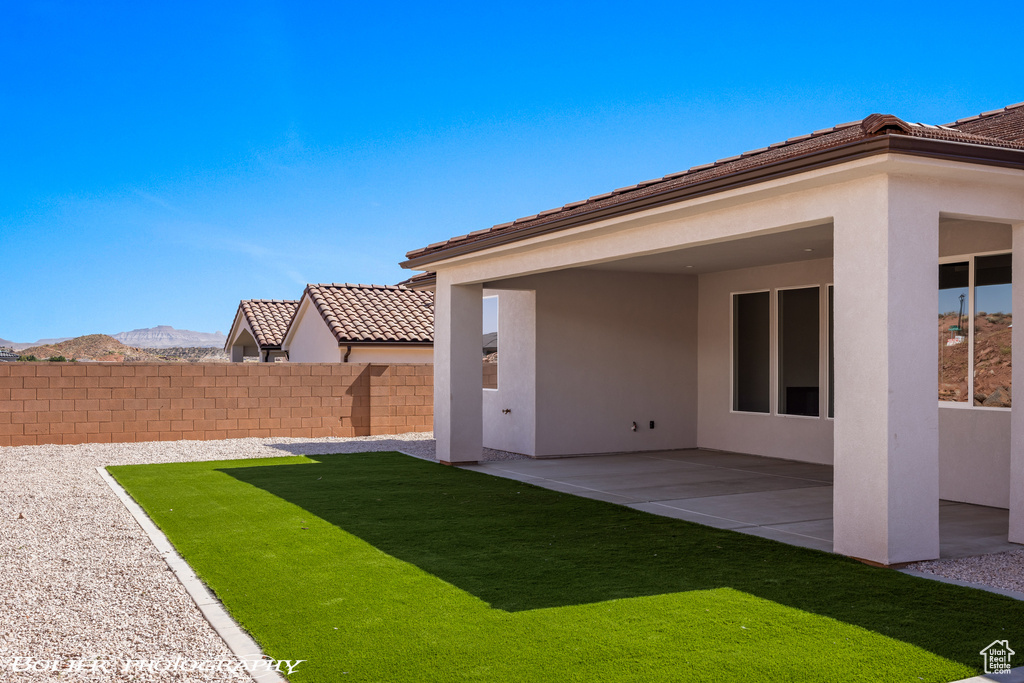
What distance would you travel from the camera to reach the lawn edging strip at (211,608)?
4569 millimetres

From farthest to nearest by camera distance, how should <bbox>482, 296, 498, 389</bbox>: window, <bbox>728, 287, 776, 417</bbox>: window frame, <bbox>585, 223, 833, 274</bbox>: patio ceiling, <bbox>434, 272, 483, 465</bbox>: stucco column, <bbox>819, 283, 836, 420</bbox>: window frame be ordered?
1. <bbox>482, 296, 498, 389</bbox>: window
2. <bbox>728, 287, 776, 417</bbox>: window frame
3. <bbox>434, 272, 483, 465</bbox>: stucco column
4. <bbox>819, 283, 836, 420</bbox>: window frame
5. <bbox>585, 223, 833, 274</bbox>: patio ceiling

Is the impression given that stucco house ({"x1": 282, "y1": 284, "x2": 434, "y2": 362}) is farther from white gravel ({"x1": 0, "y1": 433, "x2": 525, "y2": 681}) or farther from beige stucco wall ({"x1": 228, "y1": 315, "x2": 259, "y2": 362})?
white gravel ({"x1": 0, "y1": 433, "x2": 525, "y2": 681})

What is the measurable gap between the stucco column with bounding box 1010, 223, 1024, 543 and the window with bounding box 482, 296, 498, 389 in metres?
9.16

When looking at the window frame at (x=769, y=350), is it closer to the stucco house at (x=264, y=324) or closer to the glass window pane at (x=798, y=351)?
the glass window pane at (x=798, y=351)

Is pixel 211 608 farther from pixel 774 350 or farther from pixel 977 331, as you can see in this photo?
pixel 774 350

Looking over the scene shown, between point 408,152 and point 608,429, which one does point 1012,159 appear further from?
point 408,152

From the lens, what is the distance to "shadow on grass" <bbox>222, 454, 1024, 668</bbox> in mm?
5320

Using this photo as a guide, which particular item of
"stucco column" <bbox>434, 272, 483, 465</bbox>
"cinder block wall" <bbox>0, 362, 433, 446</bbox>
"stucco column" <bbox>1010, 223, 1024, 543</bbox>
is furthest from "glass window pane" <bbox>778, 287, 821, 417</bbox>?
"cinder block wall" <bbox>0, 362, 433, 446</bbox>

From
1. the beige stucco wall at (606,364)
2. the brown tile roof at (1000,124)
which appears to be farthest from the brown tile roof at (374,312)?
the brown tile roof at (1000,124)

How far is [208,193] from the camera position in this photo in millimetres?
71562

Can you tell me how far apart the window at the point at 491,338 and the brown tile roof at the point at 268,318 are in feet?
46.2

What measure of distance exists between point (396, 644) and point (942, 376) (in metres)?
7.76

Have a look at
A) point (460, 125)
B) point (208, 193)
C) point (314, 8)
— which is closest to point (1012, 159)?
point (314, 8)

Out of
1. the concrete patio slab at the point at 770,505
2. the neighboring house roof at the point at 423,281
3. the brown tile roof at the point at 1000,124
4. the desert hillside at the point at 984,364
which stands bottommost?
the concrete patio slab at the point at 770,505
